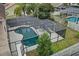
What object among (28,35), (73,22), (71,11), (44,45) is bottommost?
(44,45)

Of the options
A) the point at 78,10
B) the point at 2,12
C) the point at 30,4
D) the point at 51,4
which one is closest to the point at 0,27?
the point at 2,12

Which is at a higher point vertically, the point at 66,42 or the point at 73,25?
the point at 73,25

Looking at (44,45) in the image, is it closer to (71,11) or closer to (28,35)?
(28,35)

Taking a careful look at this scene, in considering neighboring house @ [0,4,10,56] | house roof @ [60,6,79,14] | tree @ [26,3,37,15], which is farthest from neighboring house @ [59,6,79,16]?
neighboring house @ [0,4,10,56]

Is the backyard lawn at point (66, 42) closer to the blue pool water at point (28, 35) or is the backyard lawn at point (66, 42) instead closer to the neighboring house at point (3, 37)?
the blue pool water at point (28, 35)

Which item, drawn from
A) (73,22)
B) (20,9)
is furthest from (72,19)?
(20,9)

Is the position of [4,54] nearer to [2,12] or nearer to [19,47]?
[19,47]

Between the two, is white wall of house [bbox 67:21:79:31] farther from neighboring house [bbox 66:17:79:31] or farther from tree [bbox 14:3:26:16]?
tree [bbox 14:3:26:16]

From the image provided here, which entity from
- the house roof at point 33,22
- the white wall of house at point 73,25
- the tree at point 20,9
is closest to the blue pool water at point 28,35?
the house roof at point 33,22
